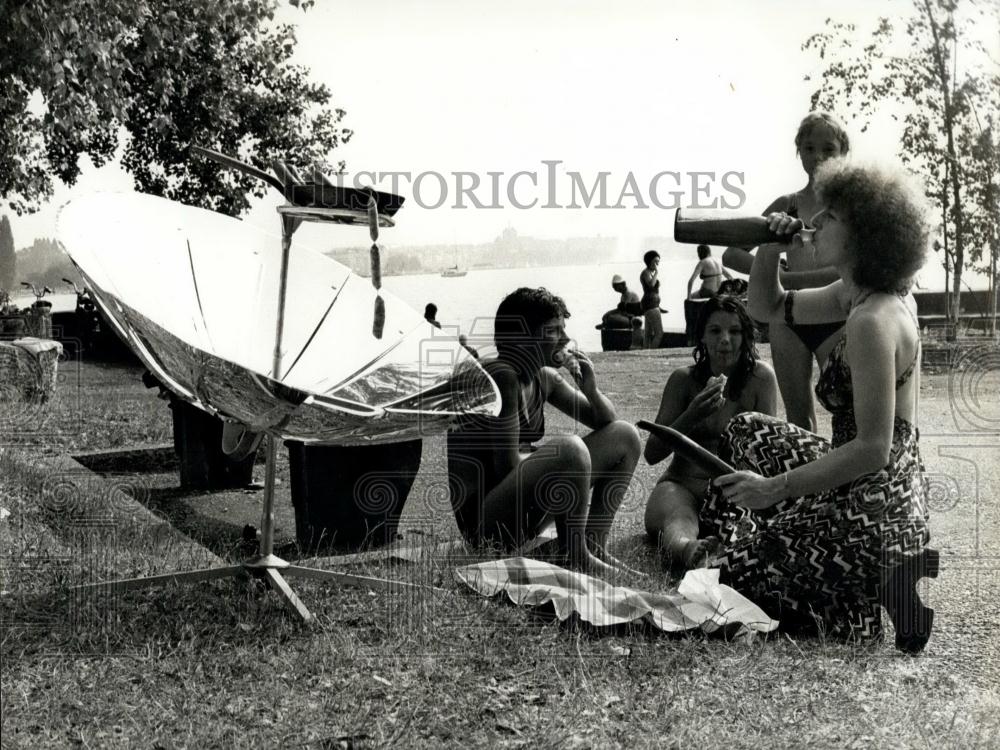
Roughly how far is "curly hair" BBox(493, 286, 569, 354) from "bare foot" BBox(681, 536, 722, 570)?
1.17 metres

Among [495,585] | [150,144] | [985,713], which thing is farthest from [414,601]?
[150,144]

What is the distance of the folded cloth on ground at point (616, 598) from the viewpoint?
12.7 ft

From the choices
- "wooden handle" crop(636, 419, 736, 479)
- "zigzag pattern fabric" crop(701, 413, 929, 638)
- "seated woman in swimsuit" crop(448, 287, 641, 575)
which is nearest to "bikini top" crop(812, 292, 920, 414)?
"zigzag pattern fabric" crop(701, 413, 929, 638)

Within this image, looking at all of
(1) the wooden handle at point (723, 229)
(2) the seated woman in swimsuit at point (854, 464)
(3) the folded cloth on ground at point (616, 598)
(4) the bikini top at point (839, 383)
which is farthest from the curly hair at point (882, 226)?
(3) the folded cloth on ground at point (616, 598)

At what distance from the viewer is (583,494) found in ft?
14.6

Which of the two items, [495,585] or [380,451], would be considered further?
[380,451]

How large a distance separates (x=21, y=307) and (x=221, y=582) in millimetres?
15640

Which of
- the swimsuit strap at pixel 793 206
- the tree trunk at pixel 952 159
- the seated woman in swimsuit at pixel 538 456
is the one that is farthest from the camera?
the tree trunk at pixel 952 159

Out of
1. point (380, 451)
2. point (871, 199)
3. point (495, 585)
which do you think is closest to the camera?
point (871, 199)

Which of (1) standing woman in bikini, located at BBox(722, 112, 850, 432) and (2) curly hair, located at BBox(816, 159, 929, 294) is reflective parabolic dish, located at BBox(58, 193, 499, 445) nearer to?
(2) curly hair, located at BBox(816, 159, 929, 294)

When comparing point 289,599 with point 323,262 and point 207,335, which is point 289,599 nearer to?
point 207,335

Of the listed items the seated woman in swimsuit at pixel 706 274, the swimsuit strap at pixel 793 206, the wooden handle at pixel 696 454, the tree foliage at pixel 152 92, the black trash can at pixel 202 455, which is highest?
the tree foliage at pixel 152 92

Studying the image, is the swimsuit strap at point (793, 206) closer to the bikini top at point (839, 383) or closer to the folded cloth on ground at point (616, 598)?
the bikini top at point (839, 383)

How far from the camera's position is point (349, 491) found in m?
5.21
